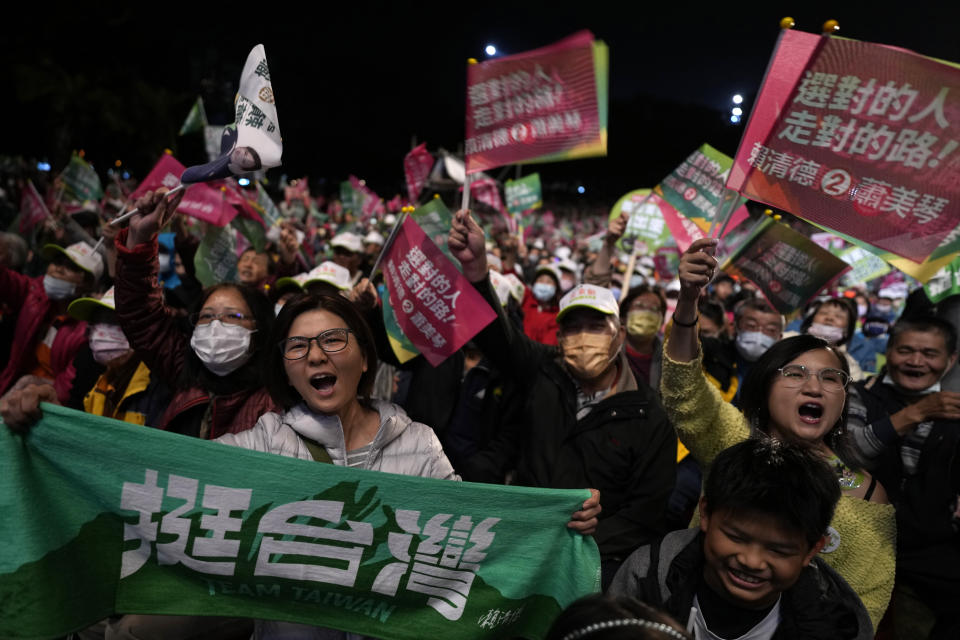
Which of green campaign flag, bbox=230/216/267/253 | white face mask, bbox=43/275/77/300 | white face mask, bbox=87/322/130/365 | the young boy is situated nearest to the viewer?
the young boy

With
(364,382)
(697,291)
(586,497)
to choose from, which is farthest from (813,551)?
(364,382)

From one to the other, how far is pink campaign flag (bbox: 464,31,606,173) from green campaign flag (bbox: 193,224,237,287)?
3151 mm

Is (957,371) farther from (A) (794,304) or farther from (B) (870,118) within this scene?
(B) (870,118)

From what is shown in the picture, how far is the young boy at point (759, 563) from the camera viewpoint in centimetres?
189

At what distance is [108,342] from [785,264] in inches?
184

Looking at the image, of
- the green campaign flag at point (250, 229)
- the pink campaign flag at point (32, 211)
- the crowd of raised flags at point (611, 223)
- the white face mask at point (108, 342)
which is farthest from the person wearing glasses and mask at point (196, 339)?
the pink campaign flag at point (32, 211)

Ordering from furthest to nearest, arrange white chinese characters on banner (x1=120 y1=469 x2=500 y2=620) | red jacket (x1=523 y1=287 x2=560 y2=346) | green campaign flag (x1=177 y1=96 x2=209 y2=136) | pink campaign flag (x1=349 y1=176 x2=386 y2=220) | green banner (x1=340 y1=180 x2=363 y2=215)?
green banner (x1=340 y1=180 x2=363 y2=215)
pink campaign flag (x1=349 y1=176 x2=386 y2=220)
green campaign flag (x1=177 y1=96 x2=209 y2=136)
red jacket (x1=523 y1=287 x2=560 y2=346)
white chinese characters on banner (x1=120 y1=469 x2=500 y2=620)

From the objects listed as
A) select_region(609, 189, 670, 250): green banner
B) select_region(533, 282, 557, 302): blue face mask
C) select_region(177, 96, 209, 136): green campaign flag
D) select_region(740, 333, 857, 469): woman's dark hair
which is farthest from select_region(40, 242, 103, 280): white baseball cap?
select_region(609, 189, 670, 250): green banner

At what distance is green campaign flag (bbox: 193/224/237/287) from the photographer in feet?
18.4

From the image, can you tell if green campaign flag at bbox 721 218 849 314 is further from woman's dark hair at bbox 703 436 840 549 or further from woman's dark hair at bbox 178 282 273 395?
woman's dark hair at bbox 178 282 273 395

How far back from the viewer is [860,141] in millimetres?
2473

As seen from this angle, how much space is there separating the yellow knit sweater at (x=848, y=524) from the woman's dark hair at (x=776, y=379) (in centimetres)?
13

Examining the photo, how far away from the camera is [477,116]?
11.1 ft

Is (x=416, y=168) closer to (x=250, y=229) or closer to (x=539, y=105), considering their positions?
(x=250, y=229)
